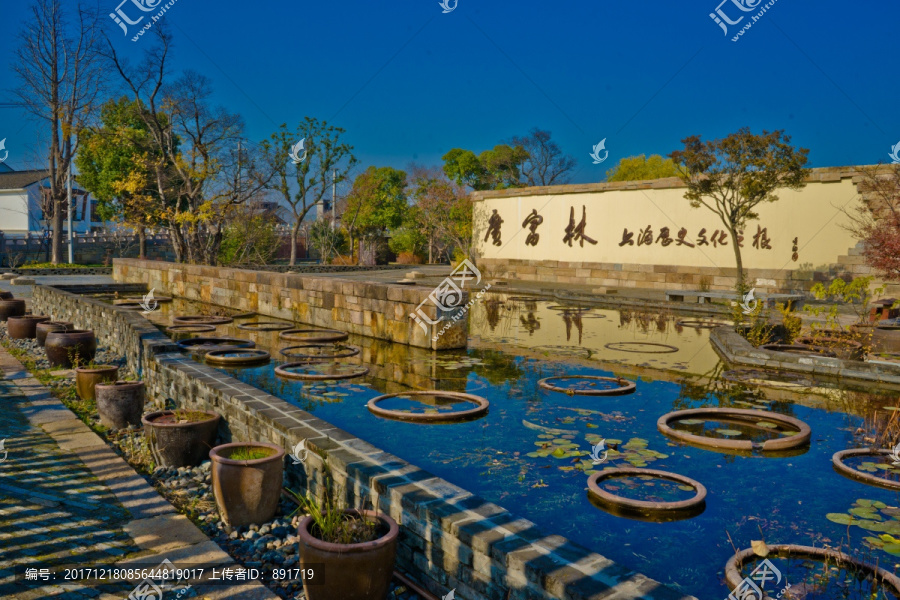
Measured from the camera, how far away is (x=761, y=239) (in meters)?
17.9

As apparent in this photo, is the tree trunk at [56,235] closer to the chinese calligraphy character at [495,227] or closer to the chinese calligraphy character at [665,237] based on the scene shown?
the chinese calligraphy character at [495,227]

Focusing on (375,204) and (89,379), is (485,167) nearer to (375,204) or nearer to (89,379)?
(375,204)

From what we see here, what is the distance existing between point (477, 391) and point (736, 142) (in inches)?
460

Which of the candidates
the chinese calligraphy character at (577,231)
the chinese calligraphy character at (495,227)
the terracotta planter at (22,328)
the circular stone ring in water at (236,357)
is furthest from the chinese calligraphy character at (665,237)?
the terracotta planter at (22,328)

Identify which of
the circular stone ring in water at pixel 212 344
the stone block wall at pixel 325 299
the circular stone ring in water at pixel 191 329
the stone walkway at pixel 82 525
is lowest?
the stone walkway at pixel 82 525

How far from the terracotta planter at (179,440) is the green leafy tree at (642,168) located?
39634mm

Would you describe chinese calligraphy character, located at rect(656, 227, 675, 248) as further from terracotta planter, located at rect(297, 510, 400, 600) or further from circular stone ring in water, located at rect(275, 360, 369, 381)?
terracotta planter, located at rect(297, 510, 400, 600)

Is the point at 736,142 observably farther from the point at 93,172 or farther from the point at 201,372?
the point at 93,172

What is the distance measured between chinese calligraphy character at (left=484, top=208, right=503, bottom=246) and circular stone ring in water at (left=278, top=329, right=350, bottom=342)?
560 inches

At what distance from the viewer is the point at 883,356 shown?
8.61m

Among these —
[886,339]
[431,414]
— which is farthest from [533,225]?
[431,414]

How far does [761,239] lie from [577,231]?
5968 mm

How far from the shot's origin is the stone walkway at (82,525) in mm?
3346

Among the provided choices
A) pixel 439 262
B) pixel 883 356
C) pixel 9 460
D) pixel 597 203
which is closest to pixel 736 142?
pixel 597 203
